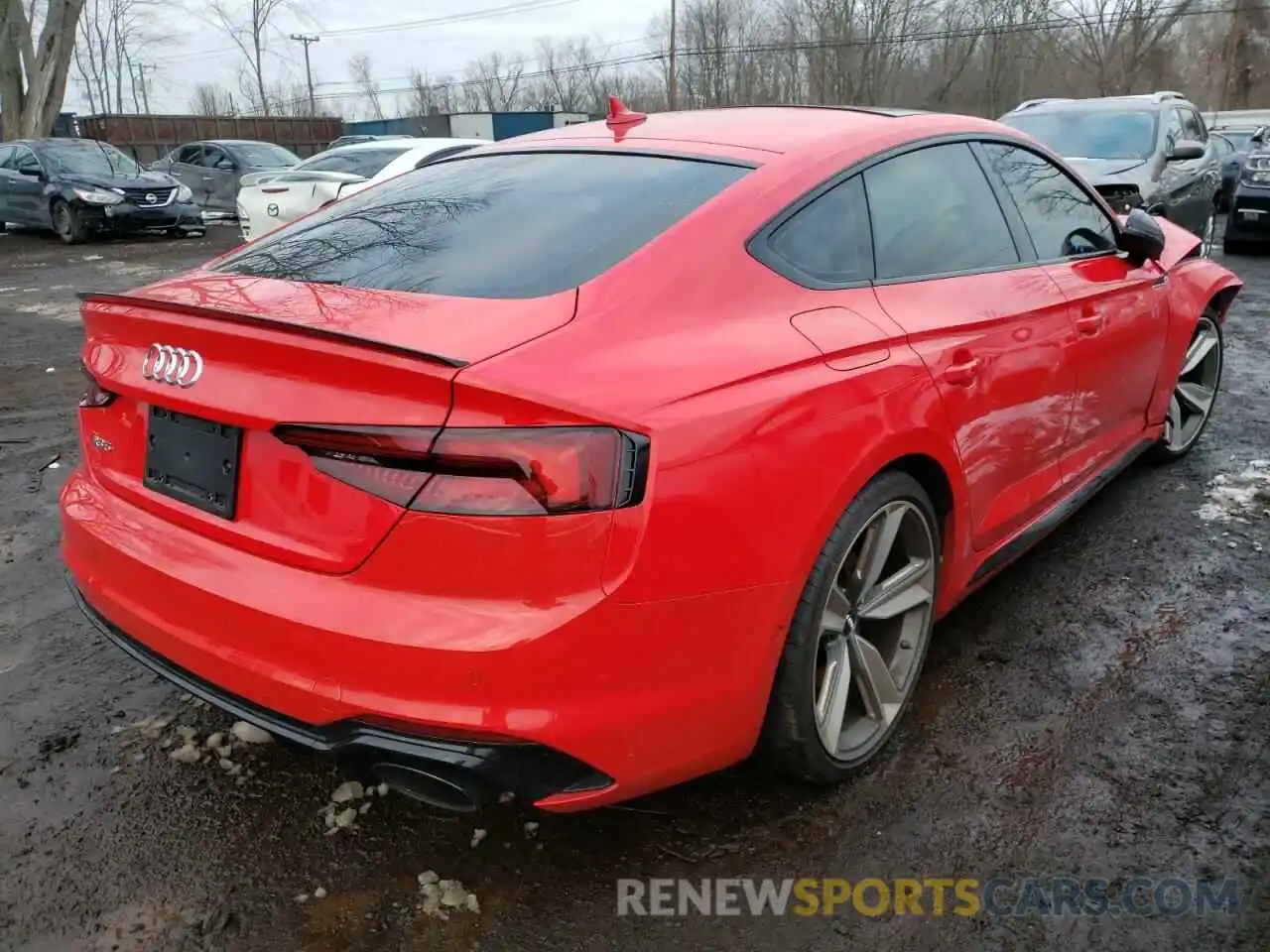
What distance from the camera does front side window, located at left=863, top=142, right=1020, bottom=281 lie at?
2693 millimetres

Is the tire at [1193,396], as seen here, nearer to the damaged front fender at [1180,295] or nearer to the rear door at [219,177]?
the damaged front fender at [1180,295]

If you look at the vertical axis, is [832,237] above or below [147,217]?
above

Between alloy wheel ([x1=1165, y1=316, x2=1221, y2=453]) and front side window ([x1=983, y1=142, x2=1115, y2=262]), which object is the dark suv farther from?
front side window ([x1=983, y1=142, x2=1115, y2=262])

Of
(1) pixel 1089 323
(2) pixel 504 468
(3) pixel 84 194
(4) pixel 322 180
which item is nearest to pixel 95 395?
(2) pixel 504 468

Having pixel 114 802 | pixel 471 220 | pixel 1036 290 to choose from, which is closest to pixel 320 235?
pixel 471 220

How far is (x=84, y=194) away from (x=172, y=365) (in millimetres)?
15914

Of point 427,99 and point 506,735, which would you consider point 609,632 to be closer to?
point 506,735

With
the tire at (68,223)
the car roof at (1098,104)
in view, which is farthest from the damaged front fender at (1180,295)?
the tire at (68,223)

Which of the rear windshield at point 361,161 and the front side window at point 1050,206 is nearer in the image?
the front side window at point 1050,206

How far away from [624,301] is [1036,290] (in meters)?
1.63

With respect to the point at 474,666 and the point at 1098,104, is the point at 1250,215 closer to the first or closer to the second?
the point at 1098,104

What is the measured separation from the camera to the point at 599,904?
2143 mm

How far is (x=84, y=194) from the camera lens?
15.5m

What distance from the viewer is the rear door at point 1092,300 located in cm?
331
